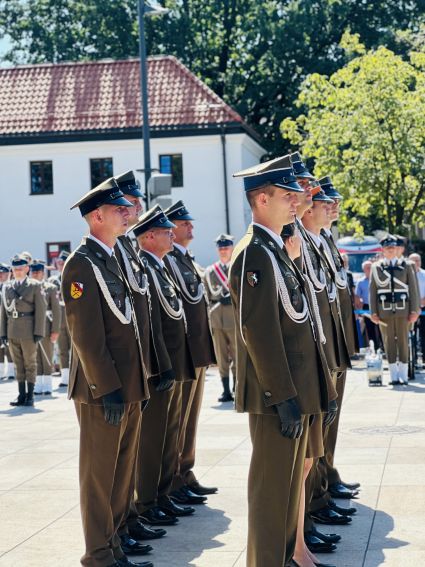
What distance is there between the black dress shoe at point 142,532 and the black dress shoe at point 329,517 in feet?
3.54

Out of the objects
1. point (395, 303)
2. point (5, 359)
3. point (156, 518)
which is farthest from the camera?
point (5, 359)

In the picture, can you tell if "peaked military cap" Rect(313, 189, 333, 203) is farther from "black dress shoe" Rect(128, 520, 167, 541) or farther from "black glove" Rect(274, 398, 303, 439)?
"black glove" Rect(274, 398, 303, 439)

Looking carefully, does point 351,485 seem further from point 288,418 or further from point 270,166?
point 270,166

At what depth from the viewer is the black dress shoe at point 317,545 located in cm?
705

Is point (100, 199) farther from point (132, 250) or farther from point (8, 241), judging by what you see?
point (8, 241)

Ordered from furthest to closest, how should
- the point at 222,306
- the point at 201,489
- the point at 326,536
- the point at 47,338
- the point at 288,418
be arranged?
the point at 47,338 < the point at 222,306 < the point at 201,489 < the point at 326,536 < the point at 288,418

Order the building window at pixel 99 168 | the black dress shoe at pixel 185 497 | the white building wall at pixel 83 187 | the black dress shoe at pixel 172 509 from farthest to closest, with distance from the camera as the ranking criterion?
the building window at pixel 99 168 → the white building wall at pixel 83 187 → the black dress shoe at pixel 185 497 → the black dress shoe at pixel 172 509

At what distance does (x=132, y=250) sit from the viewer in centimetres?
780

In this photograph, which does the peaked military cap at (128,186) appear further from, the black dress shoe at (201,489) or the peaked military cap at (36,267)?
the peaked military cap at (36,267)

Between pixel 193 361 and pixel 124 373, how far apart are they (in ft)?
7.64

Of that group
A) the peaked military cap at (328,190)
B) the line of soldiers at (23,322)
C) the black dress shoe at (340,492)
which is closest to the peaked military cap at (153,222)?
the peaked military cap at (328,190)

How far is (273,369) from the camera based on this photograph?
578 cm

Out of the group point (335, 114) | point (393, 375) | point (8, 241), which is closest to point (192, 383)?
point (393, 375)

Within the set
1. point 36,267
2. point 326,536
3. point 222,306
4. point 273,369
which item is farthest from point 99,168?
point 273,369
